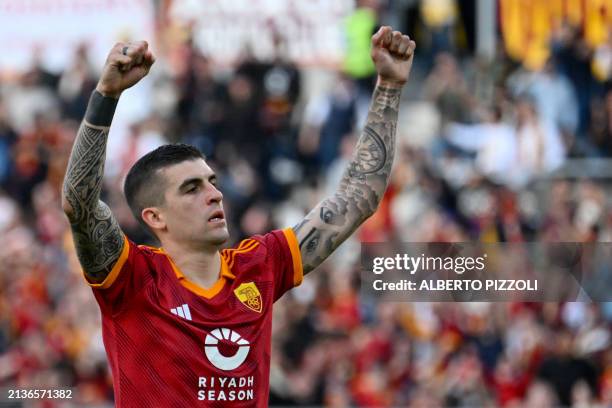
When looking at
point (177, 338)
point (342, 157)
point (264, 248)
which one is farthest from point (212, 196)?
point (342, 157)

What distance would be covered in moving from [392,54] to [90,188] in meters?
1.44

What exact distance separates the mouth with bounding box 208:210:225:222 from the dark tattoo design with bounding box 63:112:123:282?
1.36 ft

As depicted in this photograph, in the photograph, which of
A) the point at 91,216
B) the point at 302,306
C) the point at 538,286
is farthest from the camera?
the point at 302,306

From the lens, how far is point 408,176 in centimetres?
1391

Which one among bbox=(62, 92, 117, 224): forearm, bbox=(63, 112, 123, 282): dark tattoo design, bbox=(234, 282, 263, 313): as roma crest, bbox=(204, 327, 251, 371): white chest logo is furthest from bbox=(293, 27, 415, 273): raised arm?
bbox=(62, 92, 117, 224): forearm

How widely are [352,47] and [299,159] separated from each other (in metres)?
1.62

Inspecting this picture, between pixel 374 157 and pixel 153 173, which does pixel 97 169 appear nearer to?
pixel 153 173

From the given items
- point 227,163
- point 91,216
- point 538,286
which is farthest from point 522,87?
point 91,216

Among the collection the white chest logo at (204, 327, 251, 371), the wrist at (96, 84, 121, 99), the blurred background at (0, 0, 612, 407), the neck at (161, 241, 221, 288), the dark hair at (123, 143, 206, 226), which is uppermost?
the blurred background at (0, 0, 612, 407)

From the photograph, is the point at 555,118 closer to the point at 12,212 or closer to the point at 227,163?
the point at 227,163

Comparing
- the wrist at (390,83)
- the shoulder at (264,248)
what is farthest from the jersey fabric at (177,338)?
the wrist at (390,83)

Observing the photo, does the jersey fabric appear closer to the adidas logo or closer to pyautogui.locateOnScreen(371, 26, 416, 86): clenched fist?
the adidas logo

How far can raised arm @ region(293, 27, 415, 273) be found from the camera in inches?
220

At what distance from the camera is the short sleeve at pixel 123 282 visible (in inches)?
199
